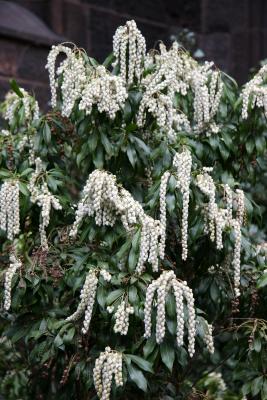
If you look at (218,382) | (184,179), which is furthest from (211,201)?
(218,382)

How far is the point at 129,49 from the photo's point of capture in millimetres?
4852

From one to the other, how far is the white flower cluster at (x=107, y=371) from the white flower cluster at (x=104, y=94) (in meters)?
1.26

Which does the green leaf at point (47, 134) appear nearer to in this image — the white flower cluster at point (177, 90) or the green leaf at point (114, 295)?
the white flower cluster at point (177, 90)

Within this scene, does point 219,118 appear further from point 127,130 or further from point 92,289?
point 92,289

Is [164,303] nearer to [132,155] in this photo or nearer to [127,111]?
[132,155]

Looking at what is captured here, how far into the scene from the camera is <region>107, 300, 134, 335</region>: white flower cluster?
13.2ft

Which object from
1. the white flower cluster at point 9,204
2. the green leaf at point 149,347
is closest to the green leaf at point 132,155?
the white flower cluster at point 9,204

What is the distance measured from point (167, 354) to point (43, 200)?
1073 millimetres

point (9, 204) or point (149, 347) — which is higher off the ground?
point (9, 204)

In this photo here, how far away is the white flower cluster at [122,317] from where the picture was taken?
4035 millimetres

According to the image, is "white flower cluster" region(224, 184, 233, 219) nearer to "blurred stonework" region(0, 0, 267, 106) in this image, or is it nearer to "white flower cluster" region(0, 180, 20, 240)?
"white flower cluster" region(0, 180, 20, 240)

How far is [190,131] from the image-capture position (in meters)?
5.18

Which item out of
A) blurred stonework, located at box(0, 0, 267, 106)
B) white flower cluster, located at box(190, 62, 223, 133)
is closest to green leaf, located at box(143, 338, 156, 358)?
white flower cluster, located at box(190, 62, 223, 133)

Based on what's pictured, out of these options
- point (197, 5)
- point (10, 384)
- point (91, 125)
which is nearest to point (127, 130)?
point (91, 125)
